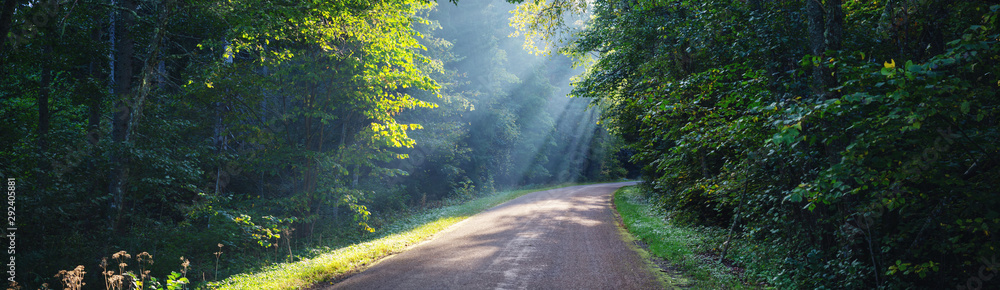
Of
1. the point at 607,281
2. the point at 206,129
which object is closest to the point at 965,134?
the point at 607,281

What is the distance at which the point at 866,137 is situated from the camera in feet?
11.7

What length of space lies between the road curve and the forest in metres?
1.96

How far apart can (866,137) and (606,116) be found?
55.2ft

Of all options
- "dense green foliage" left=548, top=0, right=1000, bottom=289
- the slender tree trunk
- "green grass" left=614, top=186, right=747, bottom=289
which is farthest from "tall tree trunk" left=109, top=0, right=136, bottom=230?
"green grass" left=614, top=186, right=747, bottom=289

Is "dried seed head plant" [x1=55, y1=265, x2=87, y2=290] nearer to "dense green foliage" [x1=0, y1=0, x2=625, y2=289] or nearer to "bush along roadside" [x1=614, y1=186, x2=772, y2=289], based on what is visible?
"dense green foliage" [x1=0, y1=0, x2=625, y2=289]

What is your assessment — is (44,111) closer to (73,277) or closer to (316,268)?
(73,277)

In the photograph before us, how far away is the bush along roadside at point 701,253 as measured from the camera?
20.7ft

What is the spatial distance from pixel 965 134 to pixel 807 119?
1.03 m

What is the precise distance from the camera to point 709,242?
9.02 m

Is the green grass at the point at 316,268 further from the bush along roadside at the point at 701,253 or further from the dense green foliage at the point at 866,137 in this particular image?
the dense green foliage at the point at 866,137

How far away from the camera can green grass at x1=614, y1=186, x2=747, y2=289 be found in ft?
21.2

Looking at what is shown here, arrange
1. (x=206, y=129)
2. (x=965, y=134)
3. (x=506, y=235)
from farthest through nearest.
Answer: (x=206, y=129)
(x=506, y=235)
(x=965, y=134)

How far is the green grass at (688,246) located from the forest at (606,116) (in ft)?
1.19

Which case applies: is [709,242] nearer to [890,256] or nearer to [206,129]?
[890,256]
